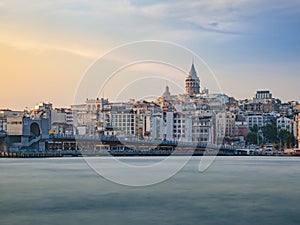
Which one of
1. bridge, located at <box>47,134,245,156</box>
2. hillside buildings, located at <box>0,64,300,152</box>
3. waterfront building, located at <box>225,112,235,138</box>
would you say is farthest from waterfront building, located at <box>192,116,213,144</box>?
waterfront building, located at <box>225,112,235,138</box>

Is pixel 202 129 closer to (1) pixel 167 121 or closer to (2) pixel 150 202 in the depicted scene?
(1) pixel 167 121

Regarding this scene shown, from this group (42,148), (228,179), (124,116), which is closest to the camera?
(228,179)

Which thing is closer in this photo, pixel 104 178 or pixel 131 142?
pixel 104 178

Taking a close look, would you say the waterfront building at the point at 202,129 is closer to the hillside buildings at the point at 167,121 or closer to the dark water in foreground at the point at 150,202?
the hillside buildings at the point at 167,121

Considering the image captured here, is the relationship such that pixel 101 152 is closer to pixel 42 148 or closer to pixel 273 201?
pixel 42 148

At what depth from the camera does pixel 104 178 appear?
31.0 meters

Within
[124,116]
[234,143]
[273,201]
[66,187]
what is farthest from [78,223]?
[234,143]

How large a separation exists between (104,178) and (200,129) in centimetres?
5032

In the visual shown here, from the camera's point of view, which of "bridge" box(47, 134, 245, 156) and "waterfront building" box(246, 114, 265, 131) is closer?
"bridge" box(47, 134, 245, 156)

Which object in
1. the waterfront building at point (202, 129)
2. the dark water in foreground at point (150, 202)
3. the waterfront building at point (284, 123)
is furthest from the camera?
the waterfront building at point (284, 123)

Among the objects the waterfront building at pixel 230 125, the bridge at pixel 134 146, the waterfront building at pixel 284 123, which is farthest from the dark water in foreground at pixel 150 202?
the waterfront building at pixel 284 123

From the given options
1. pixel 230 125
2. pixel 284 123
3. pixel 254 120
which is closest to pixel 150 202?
pixel 230 125

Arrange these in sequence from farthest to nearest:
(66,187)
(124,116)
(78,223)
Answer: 1. (124,116)
2. (66,187)
3. (78,223)

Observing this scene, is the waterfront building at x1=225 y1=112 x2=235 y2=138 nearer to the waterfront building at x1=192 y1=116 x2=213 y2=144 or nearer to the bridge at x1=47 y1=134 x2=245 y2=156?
the waterfront building at x1=192 y1=116 x2=213 y2=144
